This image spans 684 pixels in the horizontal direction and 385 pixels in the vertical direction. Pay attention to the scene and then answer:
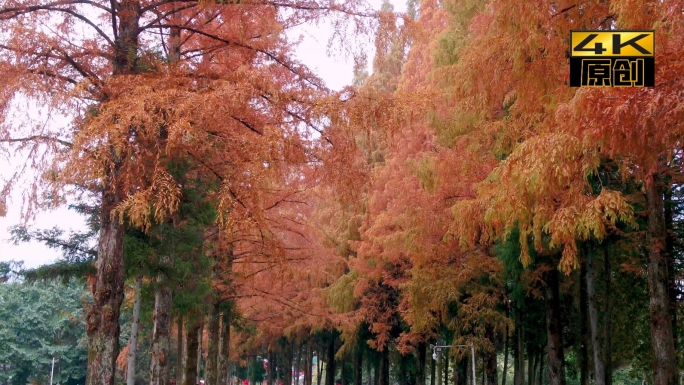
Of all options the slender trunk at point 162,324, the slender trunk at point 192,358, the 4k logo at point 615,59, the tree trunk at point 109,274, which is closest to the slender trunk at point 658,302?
the 4k logo at point 615,59

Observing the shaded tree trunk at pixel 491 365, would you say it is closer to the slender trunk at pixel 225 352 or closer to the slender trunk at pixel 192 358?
the slender trunk at pixel 225 352

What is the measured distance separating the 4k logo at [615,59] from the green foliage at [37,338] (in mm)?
47320

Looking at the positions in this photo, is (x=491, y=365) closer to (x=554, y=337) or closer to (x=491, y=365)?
(x=491, y=365)

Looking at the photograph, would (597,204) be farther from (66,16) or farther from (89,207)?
(89,207)

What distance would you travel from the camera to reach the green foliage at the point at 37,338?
4747 cm

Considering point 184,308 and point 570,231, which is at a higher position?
point 570,231

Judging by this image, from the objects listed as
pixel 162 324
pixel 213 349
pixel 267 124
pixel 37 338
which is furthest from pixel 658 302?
pixel 37 338

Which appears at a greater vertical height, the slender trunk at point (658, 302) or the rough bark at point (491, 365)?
the slender trunk at point (658, 302)

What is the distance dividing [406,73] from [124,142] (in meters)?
16.1

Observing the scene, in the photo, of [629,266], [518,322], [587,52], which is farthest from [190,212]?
[518,322]

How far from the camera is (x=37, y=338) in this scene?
48875 mm

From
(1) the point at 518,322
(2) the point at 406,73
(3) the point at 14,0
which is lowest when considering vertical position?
(1) the point at 518,322

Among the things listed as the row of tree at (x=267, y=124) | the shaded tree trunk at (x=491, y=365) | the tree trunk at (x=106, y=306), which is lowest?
the shaded tree trunk at (x=491, y=365)

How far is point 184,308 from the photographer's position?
45.1 ft
